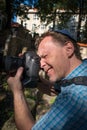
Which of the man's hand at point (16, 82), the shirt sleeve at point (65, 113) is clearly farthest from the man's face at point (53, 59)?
the shirt sleeve at point (65, 113)

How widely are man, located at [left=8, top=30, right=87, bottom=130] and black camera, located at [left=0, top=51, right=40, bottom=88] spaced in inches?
2.1

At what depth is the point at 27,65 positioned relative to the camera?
2.48 meters

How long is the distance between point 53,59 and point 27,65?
0.69 ft

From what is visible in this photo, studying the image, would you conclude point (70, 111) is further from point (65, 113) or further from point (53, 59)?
point (53, 59)

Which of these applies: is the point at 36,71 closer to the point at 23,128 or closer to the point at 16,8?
the point at 23,128

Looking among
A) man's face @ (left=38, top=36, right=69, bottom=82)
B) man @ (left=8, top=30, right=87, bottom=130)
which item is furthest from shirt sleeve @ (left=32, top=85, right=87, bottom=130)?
man's face @ (left=38, top=36, right=69, bottom=82)

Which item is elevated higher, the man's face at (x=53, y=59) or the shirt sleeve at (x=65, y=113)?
the man's face at (x=53, y=59)

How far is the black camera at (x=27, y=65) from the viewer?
246 cm

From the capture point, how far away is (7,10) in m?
27.8

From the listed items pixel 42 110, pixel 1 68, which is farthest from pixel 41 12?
pixel 1 68

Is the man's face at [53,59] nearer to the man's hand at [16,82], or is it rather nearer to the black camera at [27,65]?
the black camera at [27,65]

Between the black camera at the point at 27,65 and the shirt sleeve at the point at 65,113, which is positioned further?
the black camera at the point at 27,65

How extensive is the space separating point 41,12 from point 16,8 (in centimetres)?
251

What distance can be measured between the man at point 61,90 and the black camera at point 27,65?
53 mm
